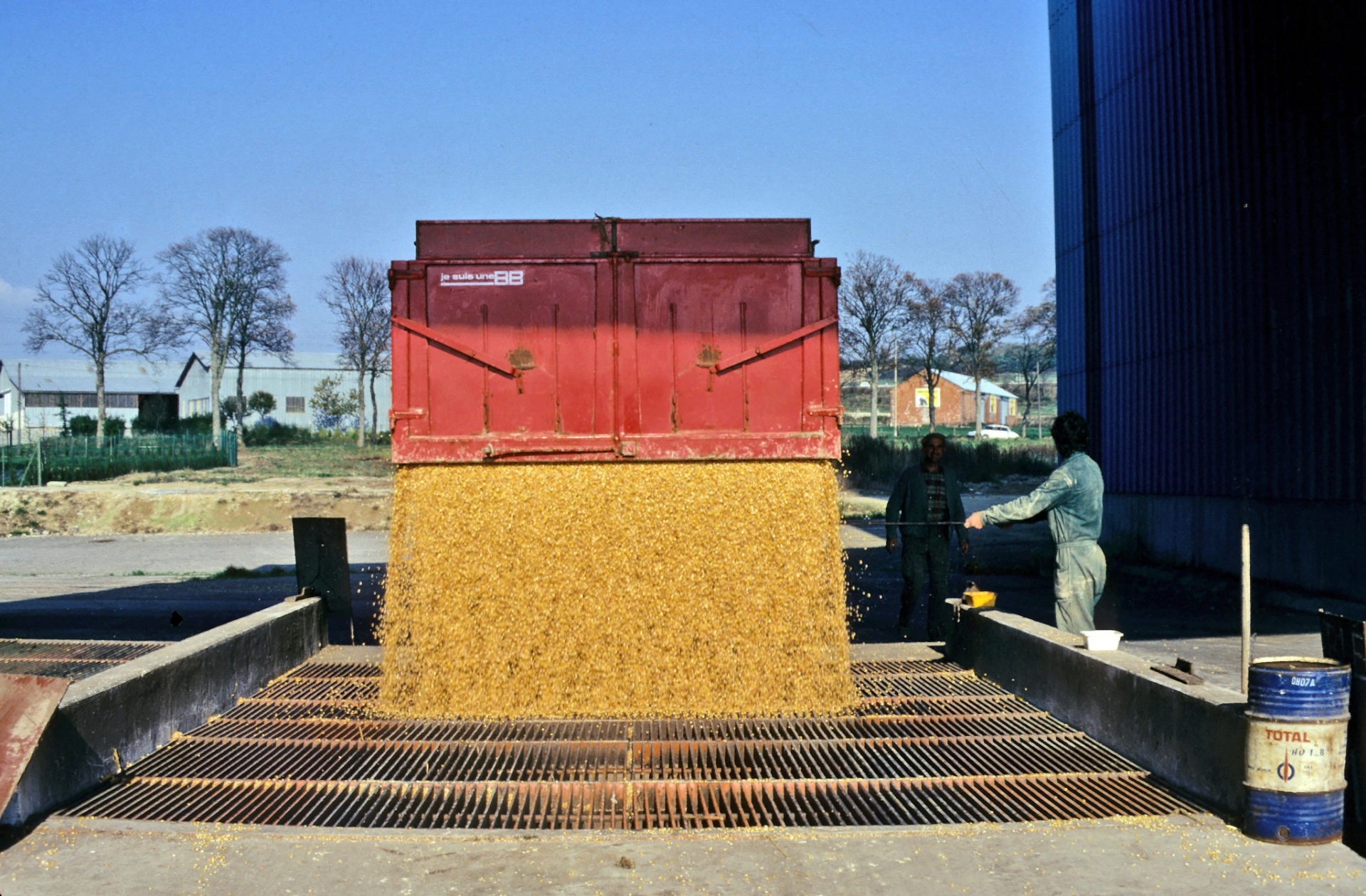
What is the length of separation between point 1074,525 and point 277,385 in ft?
303

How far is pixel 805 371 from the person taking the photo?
24.5 feet

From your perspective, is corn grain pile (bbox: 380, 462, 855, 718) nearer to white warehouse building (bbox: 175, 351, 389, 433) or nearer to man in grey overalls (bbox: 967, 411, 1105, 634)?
man in grey overalls (bbox: 967, 411, 1105, 634)

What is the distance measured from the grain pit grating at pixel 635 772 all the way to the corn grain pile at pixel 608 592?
22 cm

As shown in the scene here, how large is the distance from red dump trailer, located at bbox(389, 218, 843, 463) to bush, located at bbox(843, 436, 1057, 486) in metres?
26.8

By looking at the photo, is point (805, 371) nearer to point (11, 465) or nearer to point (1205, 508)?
point (1205, 508)

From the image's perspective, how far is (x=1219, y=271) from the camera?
15.6 m

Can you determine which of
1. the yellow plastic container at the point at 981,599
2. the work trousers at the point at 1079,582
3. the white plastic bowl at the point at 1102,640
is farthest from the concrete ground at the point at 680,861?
the yellow plastic container at the point at 981,599

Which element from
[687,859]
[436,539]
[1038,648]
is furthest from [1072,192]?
[687,859]

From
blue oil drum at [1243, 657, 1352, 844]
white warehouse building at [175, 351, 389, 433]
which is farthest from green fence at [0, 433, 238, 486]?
white warehouse building at [175, 351, 389, 433]

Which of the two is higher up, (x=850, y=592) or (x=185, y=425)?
(x=185, y=425)

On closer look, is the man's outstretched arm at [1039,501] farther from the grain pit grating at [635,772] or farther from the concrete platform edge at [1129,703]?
the grain pit grating at [635,772]

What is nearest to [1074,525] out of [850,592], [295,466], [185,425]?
[850,592]

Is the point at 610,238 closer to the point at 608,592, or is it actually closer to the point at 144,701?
the point at 608,592

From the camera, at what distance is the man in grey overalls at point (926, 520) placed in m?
10.9
